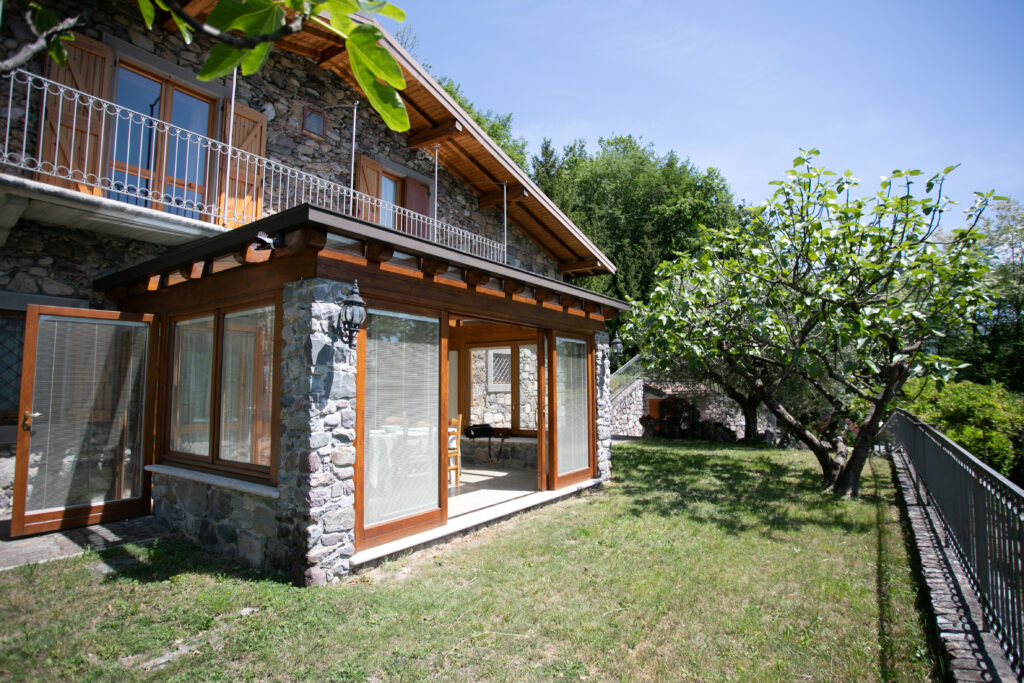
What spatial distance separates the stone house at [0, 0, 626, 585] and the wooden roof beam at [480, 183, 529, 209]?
2.85m

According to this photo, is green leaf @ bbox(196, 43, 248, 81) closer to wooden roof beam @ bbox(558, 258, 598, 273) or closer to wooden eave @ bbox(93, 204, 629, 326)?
wooden eave @ bbox(93, 204, 629, 326)

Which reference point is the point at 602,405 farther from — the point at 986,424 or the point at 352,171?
the point at 986,424

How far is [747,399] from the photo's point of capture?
15570mm

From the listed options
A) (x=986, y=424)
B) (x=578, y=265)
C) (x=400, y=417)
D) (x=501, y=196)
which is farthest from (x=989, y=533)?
(x=578, y=265)

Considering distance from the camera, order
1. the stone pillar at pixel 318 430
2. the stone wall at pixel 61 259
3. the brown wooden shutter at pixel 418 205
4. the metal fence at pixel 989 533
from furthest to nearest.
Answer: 1. the brown wooden shutter at pixel 418 205
2. the stone wall at pixel 61 259
3. the stone pillar at pixel 318 430
4. the metal fence at pixel 989 533

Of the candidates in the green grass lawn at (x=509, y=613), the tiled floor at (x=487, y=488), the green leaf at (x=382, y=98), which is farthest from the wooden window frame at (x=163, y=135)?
the green leaf at (x=382, y=98)

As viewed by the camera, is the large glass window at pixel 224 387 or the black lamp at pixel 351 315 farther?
the large glass window at pixel 224 387

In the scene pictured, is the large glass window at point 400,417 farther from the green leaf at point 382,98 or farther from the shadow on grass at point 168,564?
the green leaf at point 382,98

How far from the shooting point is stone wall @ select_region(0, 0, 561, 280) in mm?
6320

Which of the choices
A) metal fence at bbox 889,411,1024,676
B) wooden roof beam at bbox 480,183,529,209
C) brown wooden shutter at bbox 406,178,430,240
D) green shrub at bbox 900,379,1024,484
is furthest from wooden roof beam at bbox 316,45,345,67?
green shrub at bbox 900,379,1024,484

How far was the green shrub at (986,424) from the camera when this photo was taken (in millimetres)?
8578

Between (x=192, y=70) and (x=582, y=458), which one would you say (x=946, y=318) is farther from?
(x=192, y=70)

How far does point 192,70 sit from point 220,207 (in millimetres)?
1775

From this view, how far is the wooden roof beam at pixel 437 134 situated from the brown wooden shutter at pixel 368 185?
0.79 meters
